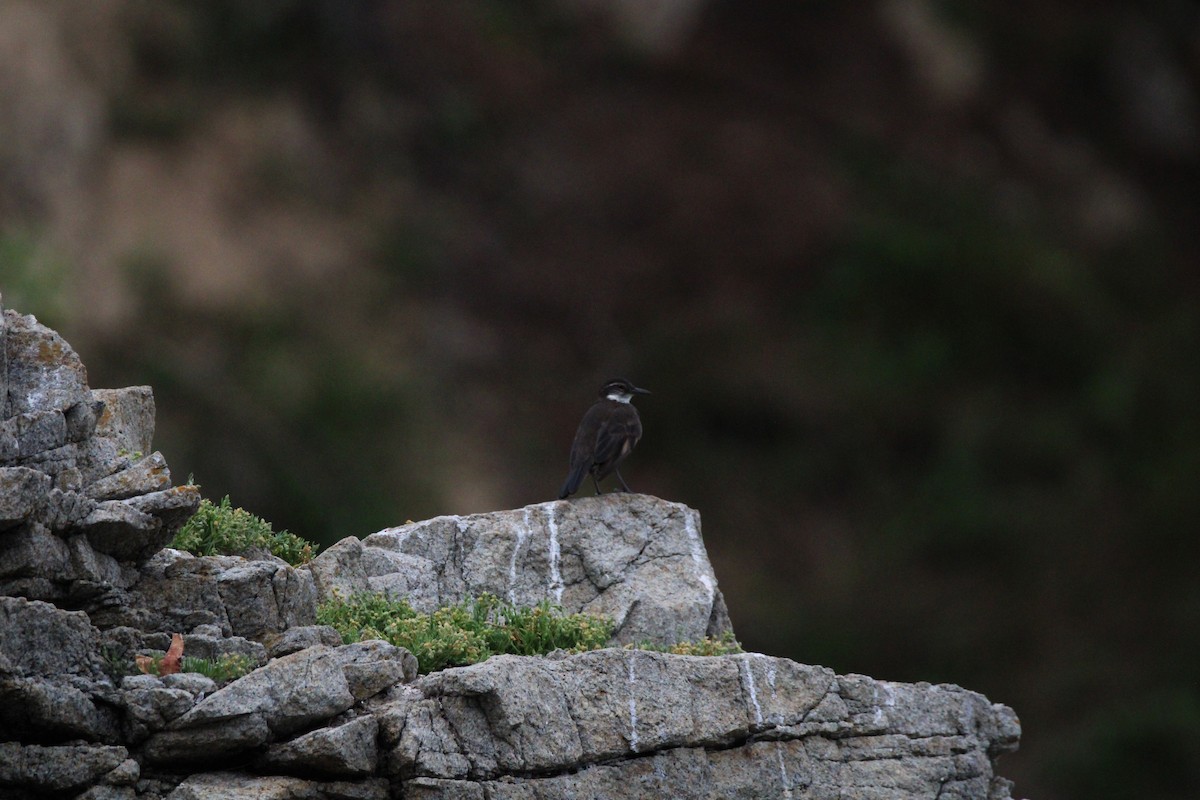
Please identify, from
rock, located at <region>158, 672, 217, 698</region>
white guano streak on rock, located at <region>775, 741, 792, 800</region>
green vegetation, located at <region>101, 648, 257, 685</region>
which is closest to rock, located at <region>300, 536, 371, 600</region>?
green vegetation, located at <region>101, 648, 257, 685</region>

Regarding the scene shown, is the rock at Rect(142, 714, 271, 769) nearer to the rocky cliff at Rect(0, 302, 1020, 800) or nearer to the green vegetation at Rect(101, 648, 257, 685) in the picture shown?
the rocky cliff at Rect(0, 302, 1020, 800)

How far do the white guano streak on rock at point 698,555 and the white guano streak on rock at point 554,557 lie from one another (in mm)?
1167

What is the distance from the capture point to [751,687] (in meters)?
13.7

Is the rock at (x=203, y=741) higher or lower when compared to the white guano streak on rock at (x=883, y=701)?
lower

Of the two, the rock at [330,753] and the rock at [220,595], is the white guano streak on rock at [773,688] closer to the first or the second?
the rock at [330,753]

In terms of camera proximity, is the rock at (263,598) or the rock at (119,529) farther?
the rock at (263,598)

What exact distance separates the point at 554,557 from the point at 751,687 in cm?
297

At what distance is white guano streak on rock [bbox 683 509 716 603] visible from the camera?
16297mm

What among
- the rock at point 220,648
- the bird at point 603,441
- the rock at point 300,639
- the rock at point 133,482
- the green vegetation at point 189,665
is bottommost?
the green vegetation at point 189,665

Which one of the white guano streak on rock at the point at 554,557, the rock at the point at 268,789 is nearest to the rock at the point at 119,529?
the rock at the point at 268,789

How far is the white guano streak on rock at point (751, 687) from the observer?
13602 mm

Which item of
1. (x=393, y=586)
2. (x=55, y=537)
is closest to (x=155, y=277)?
(x=393, y=586)

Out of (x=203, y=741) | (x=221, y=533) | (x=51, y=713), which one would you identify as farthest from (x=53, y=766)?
(x=221, y=533)

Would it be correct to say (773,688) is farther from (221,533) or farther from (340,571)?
(221,533)
